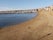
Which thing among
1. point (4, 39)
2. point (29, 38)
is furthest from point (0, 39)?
point (29, 38)

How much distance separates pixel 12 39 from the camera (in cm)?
887

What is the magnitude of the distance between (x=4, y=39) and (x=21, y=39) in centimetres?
124

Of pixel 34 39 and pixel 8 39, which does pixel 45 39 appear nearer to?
pixel 34 39

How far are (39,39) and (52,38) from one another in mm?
887

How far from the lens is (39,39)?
Result: 8.62 meters

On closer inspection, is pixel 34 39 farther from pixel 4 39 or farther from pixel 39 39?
pixel 4 39

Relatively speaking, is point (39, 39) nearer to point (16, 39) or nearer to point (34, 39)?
point (34, 39)

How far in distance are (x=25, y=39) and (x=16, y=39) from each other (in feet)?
2.10

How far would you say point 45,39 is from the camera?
853 centimetres

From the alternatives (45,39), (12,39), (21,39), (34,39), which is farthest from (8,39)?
(45,39)

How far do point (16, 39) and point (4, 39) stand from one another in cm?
87

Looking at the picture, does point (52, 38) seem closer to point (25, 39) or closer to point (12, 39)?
point (25, 39)

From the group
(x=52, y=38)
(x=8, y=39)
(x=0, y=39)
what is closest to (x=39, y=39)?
(x=52, y=38)

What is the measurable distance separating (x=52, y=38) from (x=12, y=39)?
9.07ft
